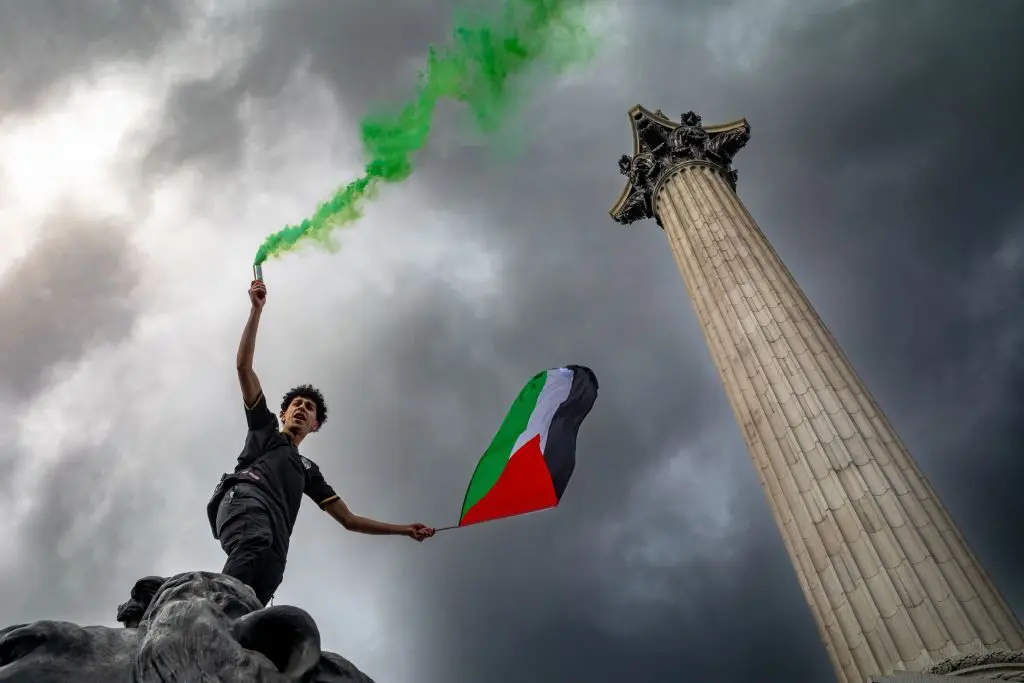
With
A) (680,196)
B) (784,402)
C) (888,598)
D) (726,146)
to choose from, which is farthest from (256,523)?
(726,146)

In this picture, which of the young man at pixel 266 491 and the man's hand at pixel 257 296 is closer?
the young man at pixel 266 491

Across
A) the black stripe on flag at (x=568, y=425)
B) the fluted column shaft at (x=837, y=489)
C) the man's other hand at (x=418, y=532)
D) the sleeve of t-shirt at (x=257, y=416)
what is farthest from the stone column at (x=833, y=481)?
the sleeve of t-shirt at (x=257, y=416)

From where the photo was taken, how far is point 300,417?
4.32 m

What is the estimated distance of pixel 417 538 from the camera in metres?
4.73

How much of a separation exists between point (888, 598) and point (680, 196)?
33.2 ft

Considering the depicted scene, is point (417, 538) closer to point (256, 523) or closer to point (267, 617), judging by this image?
point (256, 523)

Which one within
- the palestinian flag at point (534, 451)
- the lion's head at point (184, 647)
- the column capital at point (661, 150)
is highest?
the column capital at point (661, 150)

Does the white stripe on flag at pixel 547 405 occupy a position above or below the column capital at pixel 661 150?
below

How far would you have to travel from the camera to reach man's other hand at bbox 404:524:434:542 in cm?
472

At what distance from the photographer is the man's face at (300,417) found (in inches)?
169

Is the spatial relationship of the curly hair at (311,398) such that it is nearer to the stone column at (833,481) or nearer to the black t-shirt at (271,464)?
the black t-shirt at (271,464)

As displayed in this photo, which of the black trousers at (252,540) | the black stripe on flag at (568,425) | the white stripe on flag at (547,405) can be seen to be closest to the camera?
the black trousers at (252,540)

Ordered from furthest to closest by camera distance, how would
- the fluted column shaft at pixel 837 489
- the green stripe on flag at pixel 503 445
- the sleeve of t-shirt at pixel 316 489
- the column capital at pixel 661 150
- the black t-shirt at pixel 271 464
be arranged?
the column capital at pixel 661 150, the fluted column shaft at pixel 837 489, the green stripe on flag at pixel 503 445, the sleeve of t-shirt at pixel 316 489, the black t-shirt at pixel 271 464

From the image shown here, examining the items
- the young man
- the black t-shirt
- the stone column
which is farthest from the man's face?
the stone column
